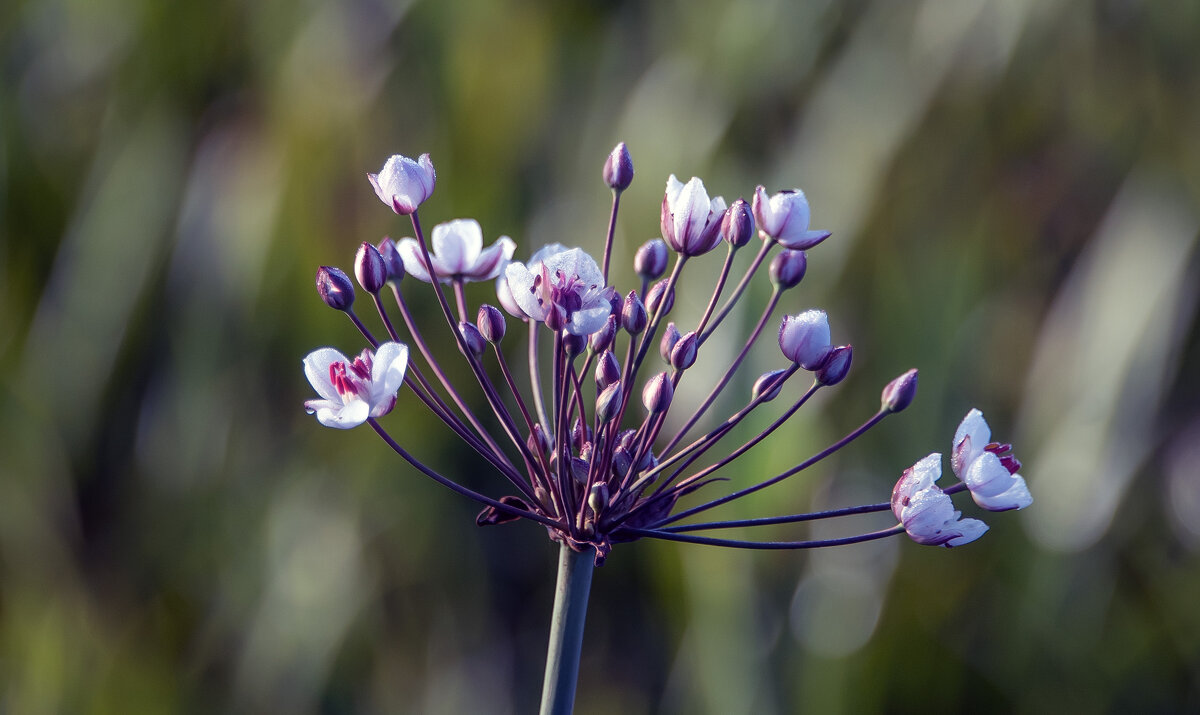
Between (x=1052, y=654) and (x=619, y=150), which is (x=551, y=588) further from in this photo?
(x=619, y=150)

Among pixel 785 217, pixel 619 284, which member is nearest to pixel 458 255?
pixel 785 217

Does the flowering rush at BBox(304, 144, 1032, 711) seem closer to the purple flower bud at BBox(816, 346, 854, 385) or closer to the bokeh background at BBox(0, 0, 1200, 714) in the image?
the purple flower bud at BBox(816, 346, 854, 385)

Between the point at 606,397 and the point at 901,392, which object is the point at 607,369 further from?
the point at 901,392

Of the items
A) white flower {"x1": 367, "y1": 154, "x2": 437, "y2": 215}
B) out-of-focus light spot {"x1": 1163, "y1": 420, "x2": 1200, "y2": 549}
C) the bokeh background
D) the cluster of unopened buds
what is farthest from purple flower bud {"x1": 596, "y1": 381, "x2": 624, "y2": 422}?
out-of-focus light spot {"x1": 1163, "y1": 420, "x2": 1200, "y2": 549}

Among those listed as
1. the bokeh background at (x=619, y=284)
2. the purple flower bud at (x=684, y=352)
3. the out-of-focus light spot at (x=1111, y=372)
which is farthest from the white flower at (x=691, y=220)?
the out-of-focus light spot at (x=1111, y=372)

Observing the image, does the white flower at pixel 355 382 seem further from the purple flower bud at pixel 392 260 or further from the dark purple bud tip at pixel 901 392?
the dark purple bud tip at pixel 901 392

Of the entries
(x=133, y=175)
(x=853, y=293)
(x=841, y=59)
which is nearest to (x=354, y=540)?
(x=133, y=175)

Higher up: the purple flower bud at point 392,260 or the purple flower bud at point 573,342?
the purple flower bud at point 392,260
